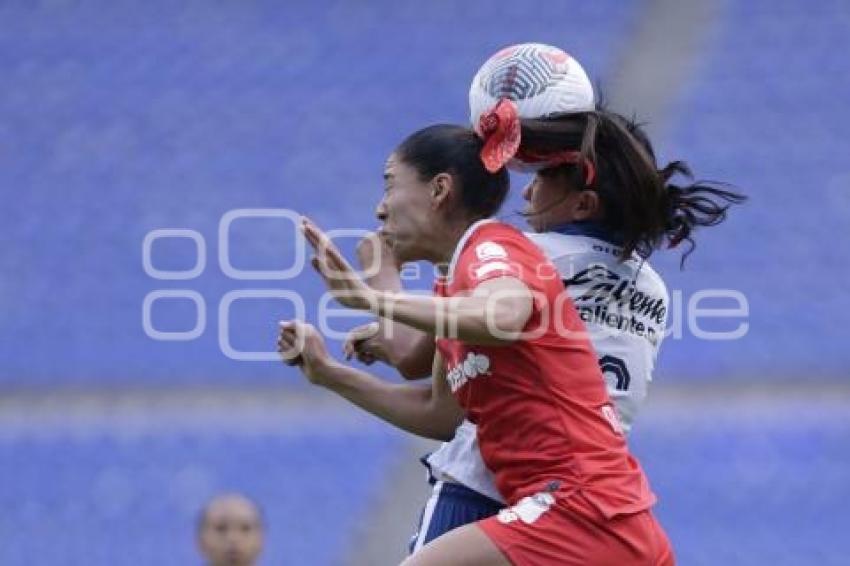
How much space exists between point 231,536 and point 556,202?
1.84 m

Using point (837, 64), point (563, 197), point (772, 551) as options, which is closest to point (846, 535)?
point (772, 551)

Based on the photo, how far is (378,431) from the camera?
735 centimetres

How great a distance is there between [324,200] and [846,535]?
3069 millimetres

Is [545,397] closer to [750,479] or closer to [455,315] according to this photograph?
[455,315]

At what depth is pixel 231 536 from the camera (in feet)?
16.3

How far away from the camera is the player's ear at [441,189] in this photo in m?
3.50

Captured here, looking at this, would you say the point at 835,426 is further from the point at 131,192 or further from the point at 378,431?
the point at 131,192

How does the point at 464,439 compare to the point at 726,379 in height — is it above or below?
below

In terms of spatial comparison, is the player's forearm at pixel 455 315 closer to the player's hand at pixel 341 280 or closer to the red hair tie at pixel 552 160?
the player's hand at pixel 341 280

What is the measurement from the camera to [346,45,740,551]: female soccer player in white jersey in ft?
11.4

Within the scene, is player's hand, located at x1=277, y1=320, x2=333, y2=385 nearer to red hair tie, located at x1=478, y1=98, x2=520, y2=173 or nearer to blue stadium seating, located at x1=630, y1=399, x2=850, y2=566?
red hair tie, located at x1=478, y1=98, x2=520, y2=173

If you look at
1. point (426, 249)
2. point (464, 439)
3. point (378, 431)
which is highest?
point (378, 431)

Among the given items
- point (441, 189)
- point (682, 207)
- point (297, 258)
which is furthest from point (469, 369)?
point (297, 258)

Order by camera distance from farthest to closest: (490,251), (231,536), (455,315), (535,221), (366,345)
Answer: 1. (231,536)
2. (366,345)
3. (535,221)
4. (490,251)
5. (455,315)
